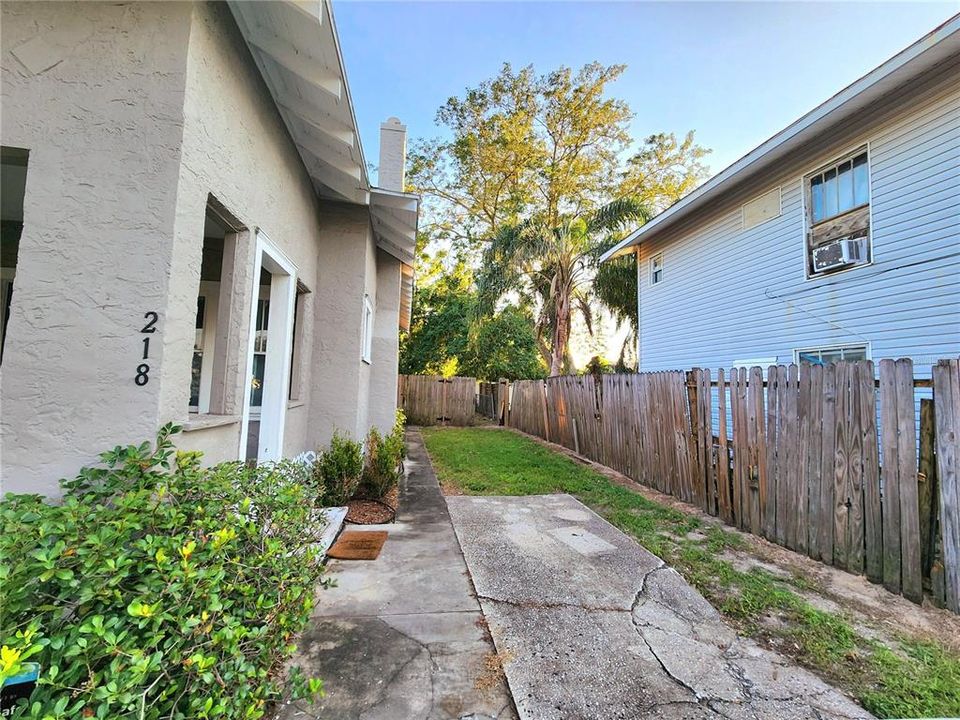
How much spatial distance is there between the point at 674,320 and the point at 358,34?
360 inches

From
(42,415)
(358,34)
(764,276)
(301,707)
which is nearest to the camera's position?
(301,707)

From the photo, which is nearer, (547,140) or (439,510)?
(439,510)

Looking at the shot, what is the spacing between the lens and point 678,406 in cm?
596

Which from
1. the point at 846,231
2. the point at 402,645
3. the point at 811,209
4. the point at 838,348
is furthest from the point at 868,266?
the point at 402,645

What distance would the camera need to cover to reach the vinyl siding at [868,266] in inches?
226

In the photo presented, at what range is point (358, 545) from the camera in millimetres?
A: 4027

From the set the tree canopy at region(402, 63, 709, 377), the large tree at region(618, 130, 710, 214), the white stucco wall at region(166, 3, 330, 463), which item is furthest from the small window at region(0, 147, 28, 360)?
the large tree at region(618, 130, 710, 214)

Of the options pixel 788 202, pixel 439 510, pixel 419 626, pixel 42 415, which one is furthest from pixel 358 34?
pixel 788 202

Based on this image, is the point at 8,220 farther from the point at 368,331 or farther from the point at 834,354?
the point at 834,354

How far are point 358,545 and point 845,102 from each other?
8.88 metres

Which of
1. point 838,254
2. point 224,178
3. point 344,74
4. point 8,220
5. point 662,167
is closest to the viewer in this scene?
point 224,178

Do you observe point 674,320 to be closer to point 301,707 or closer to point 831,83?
point 831,83

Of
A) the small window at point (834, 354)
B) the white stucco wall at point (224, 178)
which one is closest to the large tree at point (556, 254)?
the small window at point (834, 354)

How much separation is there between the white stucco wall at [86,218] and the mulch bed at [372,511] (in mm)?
2940
